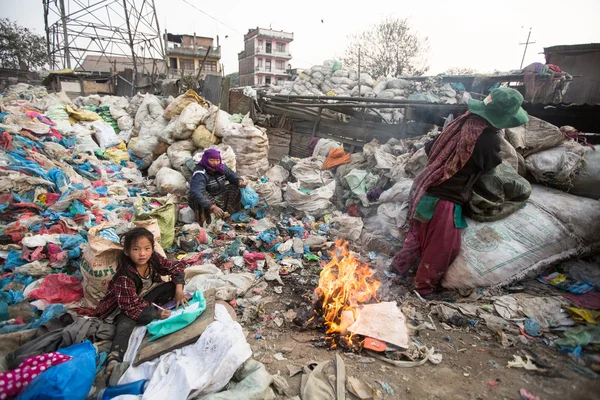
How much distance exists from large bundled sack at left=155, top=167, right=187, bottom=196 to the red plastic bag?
2.48 m

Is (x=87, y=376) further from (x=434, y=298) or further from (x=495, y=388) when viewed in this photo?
(x=434, y=298)

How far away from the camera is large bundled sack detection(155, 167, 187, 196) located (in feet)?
17.1

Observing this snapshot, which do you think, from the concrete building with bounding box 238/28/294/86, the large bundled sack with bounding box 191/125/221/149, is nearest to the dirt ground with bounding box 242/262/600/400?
the large bundled sack with bounding box 191/125/221/149

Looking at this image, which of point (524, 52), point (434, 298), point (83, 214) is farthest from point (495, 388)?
point (524, 52)

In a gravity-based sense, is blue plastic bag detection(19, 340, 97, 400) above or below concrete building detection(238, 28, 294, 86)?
below

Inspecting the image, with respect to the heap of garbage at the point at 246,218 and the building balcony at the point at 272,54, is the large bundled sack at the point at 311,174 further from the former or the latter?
the building balcony at the point at 272,54

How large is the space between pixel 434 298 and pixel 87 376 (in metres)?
2.79

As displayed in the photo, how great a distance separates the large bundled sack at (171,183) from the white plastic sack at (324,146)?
2.65m

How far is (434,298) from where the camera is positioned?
9.81 feet

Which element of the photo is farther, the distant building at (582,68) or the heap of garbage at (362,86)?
the distant building at (582,68)

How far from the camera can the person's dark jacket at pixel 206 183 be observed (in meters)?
4.36

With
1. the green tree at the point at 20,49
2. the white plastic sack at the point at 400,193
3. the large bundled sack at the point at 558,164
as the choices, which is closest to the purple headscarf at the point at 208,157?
the white plastic sack at the point at 400,193

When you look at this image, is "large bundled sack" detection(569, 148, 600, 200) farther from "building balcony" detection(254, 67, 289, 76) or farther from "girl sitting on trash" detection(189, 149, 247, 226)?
"building balcony" detection(254, 67, 289, 76)

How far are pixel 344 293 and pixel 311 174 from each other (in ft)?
9.67
